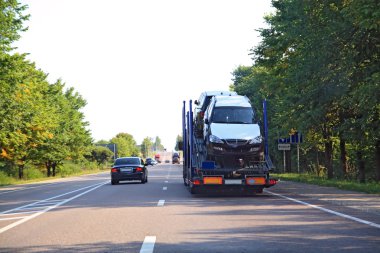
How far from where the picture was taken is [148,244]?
8.12 metres

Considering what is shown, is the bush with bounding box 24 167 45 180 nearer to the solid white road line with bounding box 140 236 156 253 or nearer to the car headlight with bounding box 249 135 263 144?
the car headlight with bounding box 249 135 263 144

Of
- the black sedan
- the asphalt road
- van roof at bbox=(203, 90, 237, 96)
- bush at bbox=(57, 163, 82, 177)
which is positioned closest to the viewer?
the asphalt road

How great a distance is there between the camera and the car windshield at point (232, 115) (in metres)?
18.4

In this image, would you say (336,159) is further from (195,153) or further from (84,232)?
(84,232)

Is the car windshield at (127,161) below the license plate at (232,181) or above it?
above

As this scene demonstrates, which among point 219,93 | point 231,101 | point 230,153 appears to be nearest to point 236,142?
point 230,153

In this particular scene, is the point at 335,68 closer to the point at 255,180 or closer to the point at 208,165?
the point at 255,180

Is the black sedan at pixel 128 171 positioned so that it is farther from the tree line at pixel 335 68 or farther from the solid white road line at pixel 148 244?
the solid white road line at pixel 148 244

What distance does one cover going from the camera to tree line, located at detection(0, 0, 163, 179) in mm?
33688

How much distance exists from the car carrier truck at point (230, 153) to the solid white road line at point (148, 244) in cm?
852

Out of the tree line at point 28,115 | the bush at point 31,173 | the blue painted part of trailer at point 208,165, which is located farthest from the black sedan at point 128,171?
the bush at point 31,173

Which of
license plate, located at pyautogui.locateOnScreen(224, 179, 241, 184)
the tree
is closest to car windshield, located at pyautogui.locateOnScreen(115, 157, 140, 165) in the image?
the tree

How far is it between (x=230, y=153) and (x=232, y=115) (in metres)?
1.74

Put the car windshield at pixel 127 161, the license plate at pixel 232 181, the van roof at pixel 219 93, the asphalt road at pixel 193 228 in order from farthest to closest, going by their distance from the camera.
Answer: the car windshield at pixel 127 161 → the van roof at pixel 219 93 → the license plate at pixel 232 181 → the asphalt road at pixel 193 228
